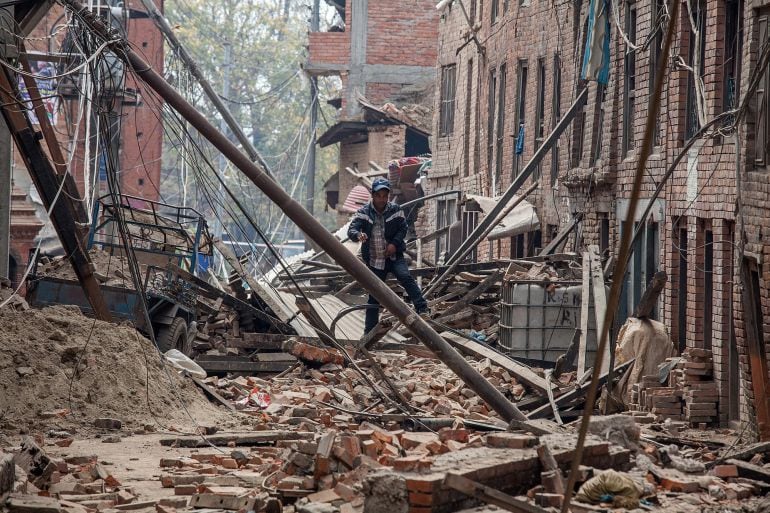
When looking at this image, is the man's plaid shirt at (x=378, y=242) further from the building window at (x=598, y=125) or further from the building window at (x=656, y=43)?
the building window at (x=598, y=125)

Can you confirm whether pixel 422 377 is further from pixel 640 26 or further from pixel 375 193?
pixel 640 26

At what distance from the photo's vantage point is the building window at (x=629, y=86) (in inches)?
797

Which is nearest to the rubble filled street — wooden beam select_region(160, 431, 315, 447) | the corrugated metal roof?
wooden beam select_region(160, 431, 315, 447)

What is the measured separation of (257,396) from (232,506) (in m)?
6.42

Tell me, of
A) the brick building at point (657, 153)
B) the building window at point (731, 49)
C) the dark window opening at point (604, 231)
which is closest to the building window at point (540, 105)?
the brick building at point (657, 153)

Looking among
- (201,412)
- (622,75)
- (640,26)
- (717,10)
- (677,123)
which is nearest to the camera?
(201,412)

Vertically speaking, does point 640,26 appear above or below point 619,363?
above

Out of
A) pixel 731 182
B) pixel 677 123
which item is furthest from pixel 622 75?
pixel 731 182

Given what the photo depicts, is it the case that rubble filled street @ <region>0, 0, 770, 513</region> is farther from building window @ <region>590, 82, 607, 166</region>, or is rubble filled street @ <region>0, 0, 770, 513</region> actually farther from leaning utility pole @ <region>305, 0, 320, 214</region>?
leaning utility pole @ <region>305, 0, 320, 214</region>

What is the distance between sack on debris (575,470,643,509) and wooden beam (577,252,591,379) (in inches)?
252

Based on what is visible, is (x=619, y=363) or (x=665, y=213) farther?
(x=665, y=213)

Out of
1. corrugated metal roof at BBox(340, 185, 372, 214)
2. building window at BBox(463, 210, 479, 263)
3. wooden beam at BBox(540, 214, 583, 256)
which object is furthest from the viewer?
corrugated metal roof at BBox(340, 185, 372, 214)

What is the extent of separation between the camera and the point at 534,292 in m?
19.5

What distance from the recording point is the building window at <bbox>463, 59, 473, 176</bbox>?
35.4 meters
